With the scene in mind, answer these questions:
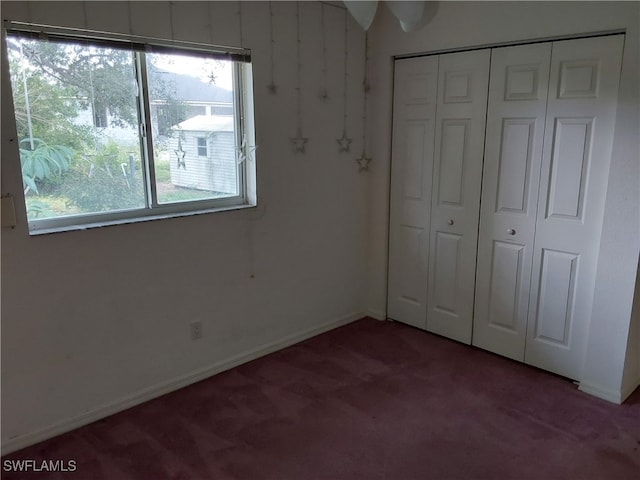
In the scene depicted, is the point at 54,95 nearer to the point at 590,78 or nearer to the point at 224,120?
the point at 224,120

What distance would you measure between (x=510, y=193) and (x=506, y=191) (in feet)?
0.09

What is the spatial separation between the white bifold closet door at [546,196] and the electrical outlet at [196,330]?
168cm

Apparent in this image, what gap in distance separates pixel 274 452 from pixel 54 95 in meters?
1.81

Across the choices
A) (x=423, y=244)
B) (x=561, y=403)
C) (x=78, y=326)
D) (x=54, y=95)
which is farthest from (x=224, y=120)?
(x=561, y=403)

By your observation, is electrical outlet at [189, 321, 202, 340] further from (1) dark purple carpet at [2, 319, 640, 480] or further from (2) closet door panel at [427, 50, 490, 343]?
(2) closet door panel at [427, 50, 490, 343]

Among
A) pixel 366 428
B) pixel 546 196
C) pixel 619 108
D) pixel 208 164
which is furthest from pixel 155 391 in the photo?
pixel 619 108

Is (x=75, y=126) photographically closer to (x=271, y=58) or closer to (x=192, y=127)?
(x=192, y=127)

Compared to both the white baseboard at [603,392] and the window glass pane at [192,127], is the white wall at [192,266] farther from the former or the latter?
the white baseboard at [603,392]

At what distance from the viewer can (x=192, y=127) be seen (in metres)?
2.62

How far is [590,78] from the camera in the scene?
7.96ft

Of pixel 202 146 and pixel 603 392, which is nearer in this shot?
pixel 603 392

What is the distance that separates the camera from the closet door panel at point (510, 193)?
2.64 metres

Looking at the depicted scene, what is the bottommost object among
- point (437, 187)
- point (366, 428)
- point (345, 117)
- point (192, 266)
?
point (366, 428)

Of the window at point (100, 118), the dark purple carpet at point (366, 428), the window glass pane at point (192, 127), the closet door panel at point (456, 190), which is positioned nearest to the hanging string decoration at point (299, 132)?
the window glass pane at point (192, 127)
